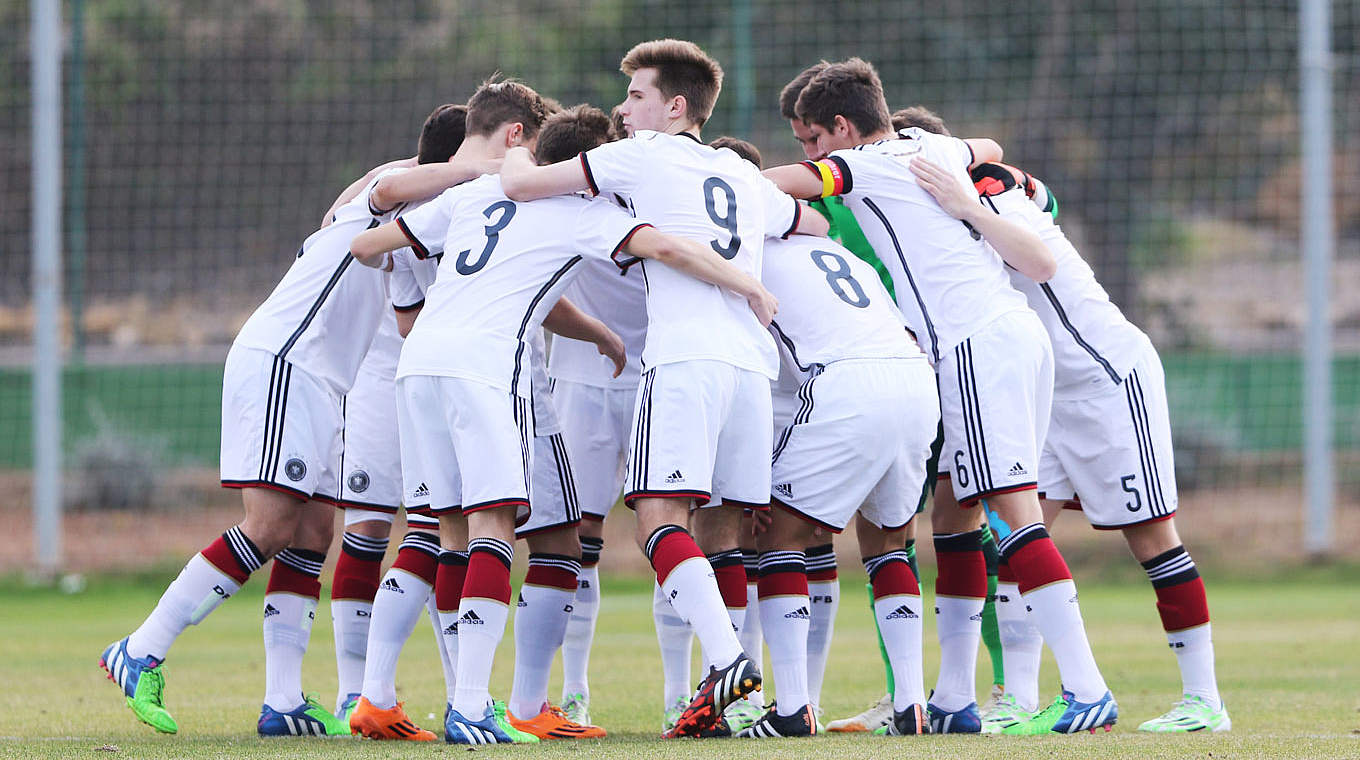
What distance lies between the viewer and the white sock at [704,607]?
15.1 feet

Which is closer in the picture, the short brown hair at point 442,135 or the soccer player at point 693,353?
the soccer player at point 693,353

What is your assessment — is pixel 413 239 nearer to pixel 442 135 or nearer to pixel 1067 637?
pixel 442 135

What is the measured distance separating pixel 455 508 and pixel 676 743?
1.03m

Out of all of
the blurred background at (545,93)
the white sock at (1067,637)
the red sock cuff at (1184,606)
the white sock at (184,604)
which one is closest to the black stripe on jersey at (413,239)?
the white sock at (184,604)

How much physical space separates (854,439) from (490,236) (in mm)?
1321

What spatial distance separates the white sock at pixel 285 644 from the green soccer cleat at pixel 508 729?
91 cm

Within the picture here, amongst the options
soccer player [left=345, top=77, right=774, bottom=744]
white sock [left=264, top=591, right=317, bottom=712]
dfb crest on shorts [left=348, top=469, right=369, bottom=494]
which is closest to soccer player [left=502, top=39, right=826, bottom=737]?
soccer player [left=345, top=77, right=774, bottom=744]

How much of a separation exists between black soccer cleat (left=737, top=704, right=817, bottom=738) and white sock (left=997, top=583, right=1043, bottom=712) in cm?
91

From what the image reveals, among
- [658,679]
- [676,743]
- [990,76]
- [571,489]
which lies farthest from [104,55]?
[676,743]

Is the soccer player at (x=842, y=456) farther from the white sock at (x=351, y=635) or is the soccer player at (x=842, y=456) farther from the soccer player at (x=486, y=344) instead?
the white sock at (x=351, y=635)

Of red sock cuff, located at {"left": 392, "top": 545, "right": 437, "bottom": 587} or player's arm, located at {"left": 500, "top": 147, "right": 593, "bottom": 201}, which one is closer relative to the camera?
player's arm, located at {"left": 500, "top": 147, "right": 593, "bottom": 201}

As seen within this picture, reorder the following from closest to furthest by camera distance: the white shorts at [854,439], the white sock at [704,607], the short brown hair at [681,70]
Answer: the white sock at [704,607], the white shorts at [854,439], the short brown hair at [681,70]

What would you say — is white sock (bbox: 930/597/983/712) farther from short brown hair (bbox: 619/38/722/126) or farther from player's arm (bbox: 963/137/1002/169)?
short brown hair (bbox: 619/38/722/126)

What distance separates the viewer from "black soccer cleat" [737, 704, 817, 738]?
194 inches
